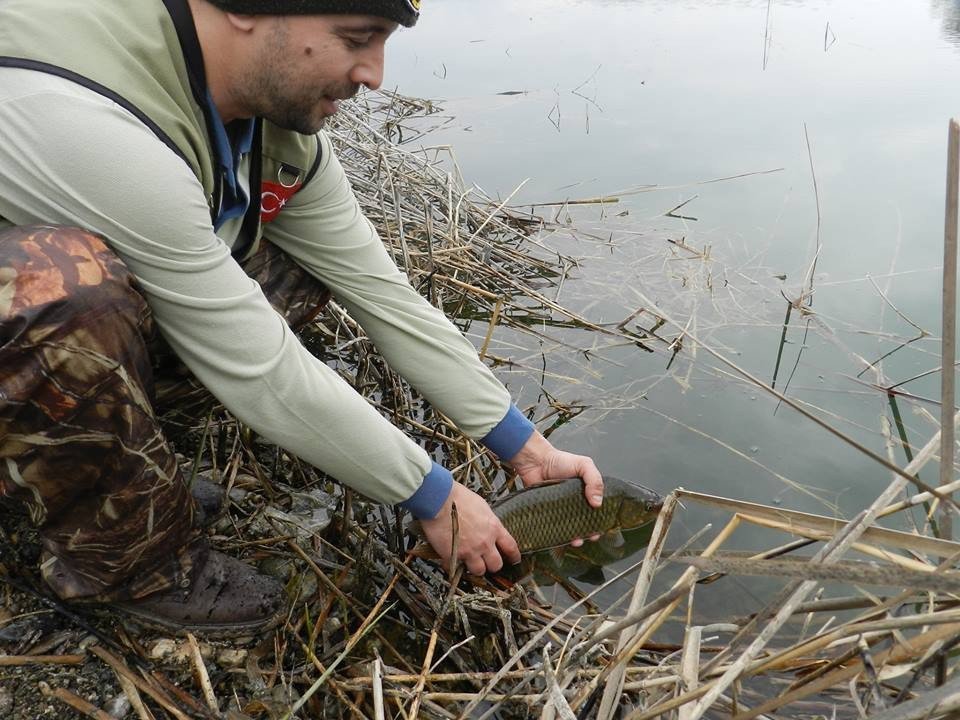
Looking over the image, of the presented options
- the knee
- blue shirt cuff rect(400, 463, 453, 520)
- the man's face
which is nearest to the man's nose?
the man's face

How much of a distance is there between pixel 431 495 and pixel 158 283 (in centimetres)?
82

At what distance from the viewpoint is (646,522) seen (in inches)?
114

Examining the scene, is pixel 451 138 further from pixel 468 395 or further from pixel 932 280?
pixel 468 395

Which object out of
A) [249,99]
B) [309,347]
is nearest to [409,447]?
[249,99]

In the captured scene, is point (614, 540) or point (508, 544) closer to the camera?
point (508, 544)

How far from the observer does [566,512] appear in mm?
2693

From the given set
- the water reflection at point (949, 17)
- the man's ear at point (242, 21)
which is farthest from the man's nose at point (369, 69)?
the water reflection at point (949, 17)

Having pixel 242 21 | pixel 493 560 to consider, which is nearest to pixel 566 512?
pixel 493 560

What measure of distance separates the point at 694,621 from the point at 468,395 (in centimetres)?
91

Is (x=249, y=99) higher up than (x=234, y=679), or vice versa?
(x=249, y=99)

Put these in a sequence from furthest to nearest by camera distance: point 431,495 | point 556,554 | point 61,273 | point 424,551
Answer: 1. point 556,554
2. point 424,551
3. point 431,495
4. point 61,273

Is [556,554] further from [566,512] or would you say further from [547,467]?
[547,467]

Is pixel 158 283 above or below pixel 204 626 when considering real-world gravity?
above

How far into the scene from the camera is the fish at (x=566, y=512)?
262cm
